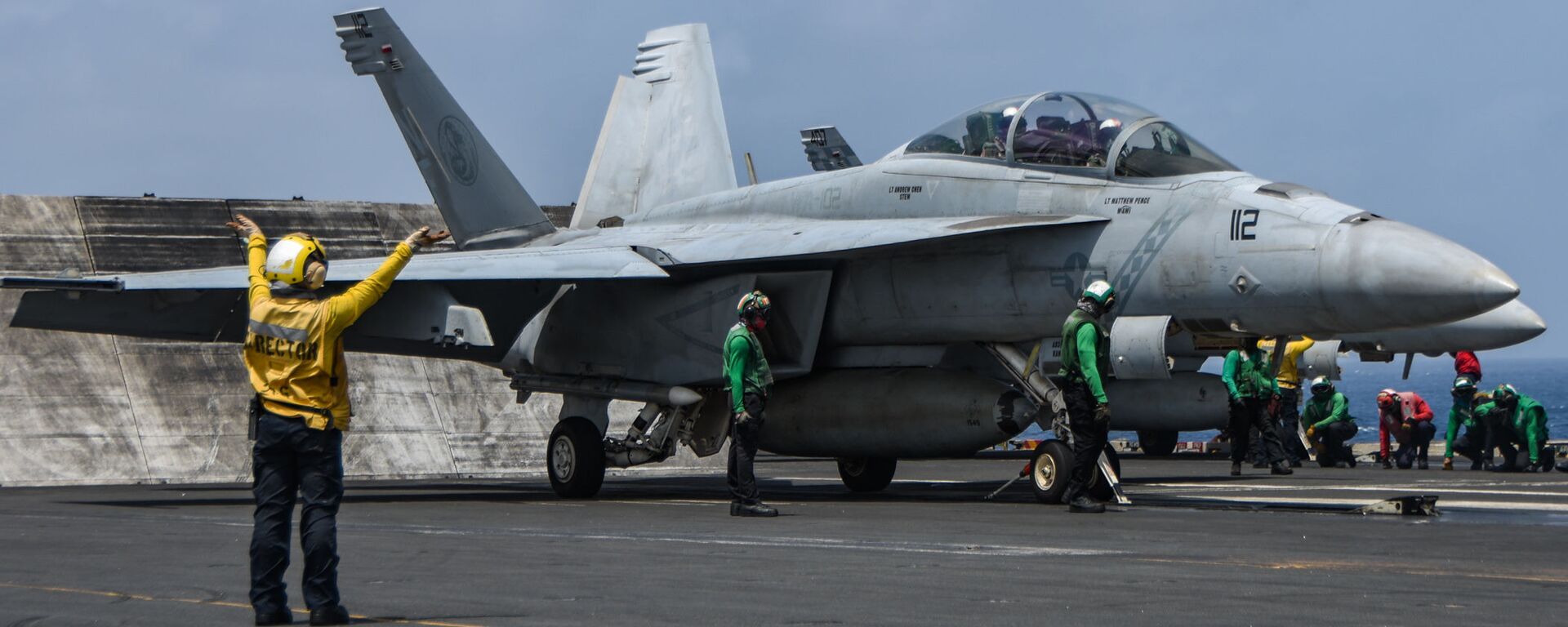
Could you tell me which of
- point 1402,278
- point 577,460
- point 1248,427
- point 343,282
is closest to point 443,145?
point 343,282

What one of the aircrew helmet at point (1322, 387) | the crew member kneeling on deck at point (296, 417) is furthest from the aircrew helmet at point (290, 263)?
the aircrew helmet at point (1322, 387)

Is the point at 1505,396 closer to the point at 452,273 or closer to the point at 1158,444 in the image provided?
the point at 1158,444

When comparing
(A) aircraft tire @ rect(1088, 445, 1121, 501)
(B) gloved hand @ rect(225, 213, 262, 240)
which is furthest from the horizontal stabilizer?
(B) gloved hand @ rect(225, 213, 262, 240)

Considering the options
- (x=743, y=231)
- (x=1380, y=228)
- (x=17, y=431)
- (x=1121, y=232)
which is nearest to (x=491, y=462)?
(x=17, y=431)

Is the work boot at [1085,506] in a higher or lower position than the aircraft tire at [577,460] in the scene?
higher

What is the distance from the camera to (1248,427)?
1770 cm

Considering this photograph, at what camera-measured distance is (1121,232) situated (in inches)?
486

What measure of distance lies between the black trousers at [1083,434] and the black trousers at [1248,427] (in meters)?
6.44

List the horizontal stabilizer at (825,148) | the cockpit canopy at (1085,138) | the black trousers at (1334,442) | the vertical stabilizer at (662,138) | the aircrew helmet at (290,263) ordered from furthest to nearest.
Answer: the horizontal stabilizer at (825,148) → the black trousers at (1334,442) → the vertical stabilizer at (662,138) → the cockpit canopy at (1085,138) → the aircrew helmet at (290,263)

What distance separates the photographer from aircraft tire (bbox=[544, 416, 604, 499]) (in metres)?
14.7

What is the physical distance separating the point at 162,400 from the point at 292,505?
13.9 m

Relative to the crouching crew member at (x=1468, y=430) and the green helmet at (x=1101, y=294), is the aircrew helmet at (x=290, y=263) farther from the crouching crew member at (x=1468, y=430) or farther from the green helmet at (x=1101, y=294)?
the crouching crew member at (x=1468, y=430)

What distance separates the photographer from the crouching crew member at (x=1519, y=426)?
18.5 metres

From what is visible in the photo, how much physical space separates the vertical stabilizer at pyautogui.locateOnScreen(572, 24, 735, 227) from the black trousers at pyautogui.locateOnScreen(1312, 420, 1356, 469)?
7726mm
